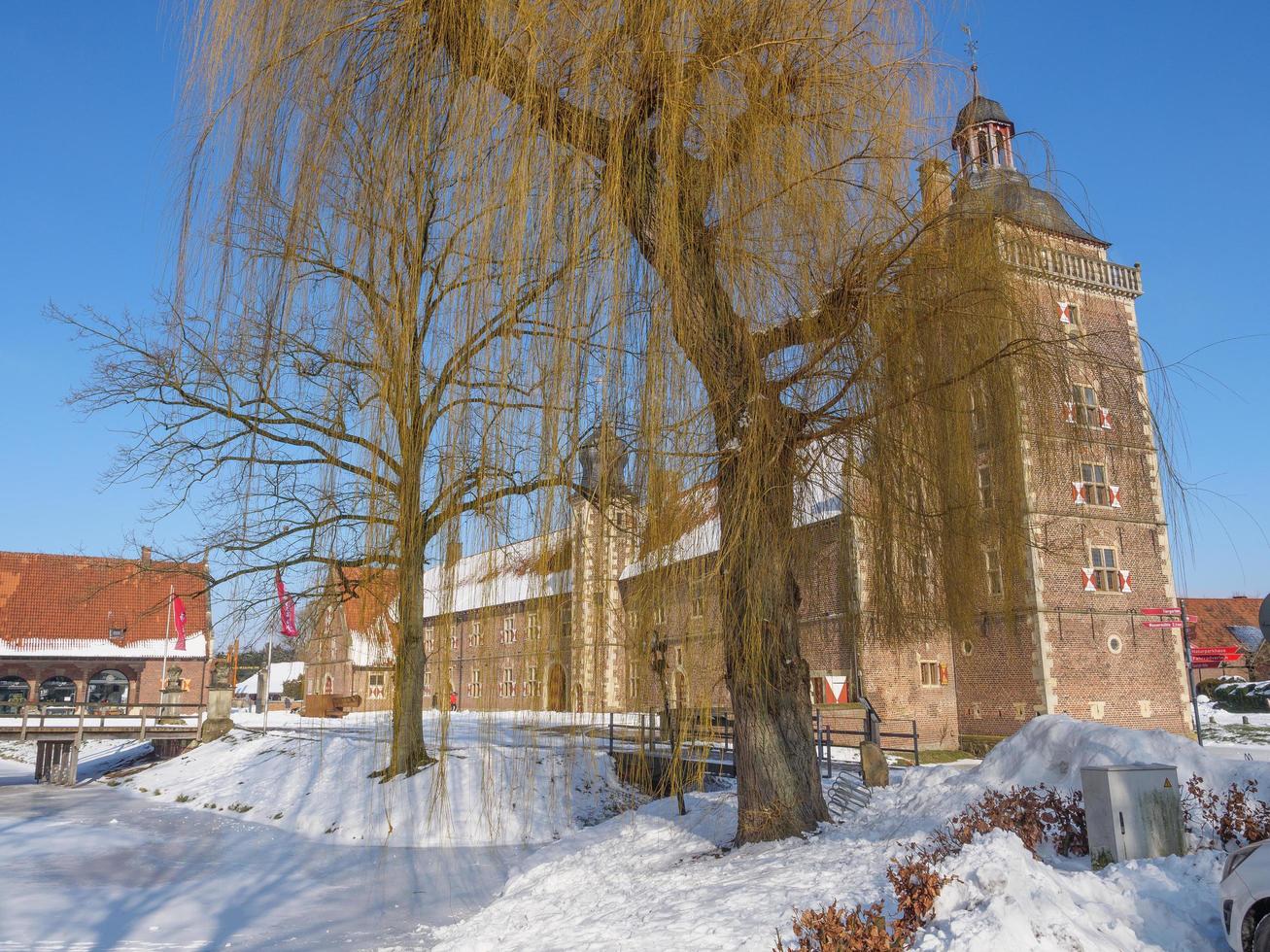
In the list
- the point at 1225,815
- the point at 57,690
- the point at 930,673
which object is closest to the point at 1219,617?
the point at 930,673

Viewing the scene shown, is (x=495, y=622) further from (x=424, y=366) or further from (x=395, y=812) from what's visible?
(x=395, y=812)

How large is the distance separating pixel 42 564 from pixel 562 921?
42.3m

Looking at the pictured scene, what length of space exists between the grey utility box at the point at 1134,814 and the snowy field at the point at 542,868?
0.22m

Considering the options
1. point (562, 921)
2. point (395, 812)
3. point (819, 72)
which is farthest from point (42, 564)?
point (819, 72)

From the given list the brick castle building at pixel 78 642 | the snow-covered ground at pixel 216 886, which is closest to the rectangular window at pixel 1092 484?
the snow-covered ground at pixel 216 886

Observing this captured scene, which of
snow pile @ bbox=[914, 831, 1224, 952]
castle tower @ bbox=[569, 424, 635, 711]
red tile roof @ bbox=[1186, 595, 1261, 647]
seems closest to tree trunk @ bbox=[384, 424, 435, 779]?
castle tower @ bbox=[569, 424, 635, 711]

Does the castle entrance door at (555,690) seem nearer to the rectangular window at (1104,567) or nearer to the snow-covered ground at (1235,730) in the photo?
the snow-covered ground at (1235,730)

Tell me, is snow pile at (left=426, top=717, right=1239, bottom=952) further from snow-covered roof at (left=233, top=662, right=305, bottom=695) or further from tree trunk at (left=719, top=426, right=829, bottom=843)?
snow-covered roof at (left=233, top=662, right=305, bottom=695)

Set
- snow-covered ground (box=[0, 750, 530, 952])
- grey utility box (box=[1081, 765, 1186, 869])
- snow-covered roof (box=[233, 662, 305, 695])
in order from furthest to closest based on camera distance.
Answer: snow-covered roof (box=[233, 662, 305, 695]) < snow-covered ground (box=[0, 750, 530, 952]) < grey utility box (box=[1081, 765, 1186, 869])

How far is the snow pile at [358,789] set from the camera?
861cm

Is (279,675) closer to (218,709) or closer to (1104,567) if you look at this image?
(218,709)

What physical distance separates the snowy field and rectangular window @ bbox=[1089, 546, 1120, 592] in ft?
59.4

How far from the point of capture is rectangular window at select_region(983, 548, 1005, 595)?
631cm

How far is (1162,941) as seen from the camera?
4.07m
